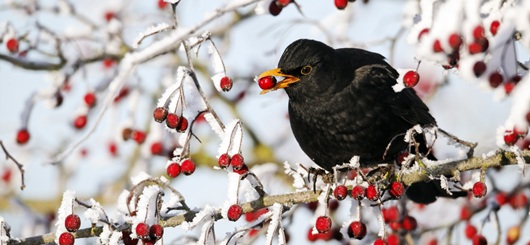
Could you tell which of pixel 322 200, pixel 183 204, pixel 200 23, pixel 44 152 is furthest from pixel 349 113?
pixel 44 152

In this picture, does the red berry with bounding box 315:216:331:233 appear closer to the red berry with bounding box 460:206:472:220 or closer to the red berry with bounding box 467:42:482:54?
the red berry with bounding box 467:42:482:54

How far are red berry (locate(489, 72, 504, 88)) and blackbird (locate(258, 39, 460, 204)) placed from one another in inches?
72.0

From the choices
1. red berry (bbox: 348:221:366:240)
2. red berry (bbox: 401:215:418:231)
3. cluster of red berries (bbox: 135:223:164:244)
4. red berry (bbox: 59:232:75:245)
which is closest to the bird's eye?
red berry (bbox: 401:215:418:231)

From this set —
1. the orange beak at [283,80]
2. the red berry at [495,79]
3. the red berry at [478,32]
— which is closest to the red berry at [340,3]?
the orange beak at [283,80]

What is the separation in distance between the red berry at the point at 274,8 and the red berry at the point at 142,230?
1152 millimetres

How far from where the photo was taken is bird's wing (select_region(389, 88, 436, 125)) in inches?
174

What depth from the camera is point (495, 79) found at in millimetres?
2385

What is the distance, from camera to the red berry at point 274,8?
11.5 feet

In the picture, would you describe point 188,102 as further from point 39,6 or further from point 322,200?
point 39,6

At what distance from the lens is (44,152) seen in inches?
250

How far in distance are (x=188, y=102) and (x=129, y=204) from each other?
0.53m

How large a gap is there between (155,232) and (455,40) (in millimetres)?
1409

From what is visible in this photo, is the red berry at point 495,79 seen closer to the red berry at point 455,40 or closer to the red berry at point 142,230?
the red berry at point 455,40

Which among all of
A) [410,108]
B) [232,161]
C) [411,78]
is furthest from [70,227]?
[410,108]
